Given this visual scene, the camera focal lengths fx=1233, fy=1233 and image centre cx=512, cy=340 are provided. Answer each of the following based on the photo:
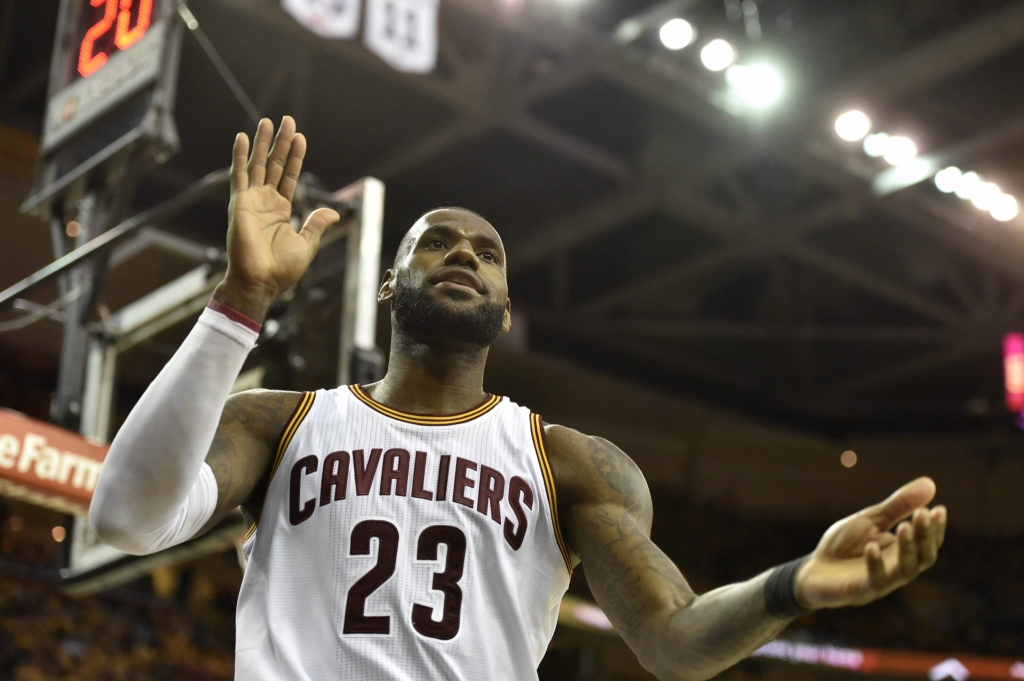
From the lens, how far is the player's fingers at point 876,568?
190cm

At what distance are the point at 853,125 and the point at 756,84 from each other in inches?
49.5

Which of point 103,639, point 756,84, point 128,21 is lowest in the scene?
point 103,639

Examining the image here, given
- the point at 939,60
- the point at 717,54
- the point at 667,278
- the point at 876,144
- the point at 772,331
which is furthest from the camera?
the point at 772,331

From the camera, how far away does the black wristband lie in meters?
2.06

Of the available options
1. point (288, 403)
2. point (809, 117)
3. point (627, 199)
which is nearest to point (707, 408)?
point (627, 199)

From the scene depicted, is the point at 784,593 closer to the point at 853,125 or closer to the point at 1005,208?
the point at 853,125

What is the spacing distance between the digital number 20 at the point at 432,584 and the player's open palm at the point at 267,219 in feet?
1.75

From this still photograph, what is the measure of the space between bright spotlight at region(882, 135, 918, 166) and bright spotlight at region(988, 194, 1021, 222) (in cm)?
109

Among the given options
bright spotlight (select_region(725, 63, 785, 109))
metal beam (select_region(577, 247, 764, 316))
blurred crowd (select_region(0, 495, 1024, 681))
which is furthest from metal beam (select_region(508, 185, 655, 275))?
blurred crowd (select_region(0, 495, 1024, 681))

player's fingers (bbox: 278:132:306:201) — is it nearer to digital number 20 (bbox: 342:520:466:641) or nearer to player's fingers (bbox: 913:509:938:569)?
digital number 20 (bbox: 342:520:466:641)

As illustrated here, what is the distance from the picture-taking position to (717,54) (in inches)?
371

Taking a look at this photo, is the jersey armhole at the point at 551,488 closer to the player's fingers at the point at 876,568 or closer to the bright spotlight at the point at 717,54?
the player's fingers at the point at 876,568

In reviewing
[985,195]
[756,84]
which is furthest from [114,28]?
[985,195]

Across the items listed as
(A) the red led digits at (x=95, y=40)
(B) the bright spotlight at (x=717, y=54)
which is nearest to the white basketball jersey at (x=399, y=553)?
(A) the red led digits at (x=95, y=40)
